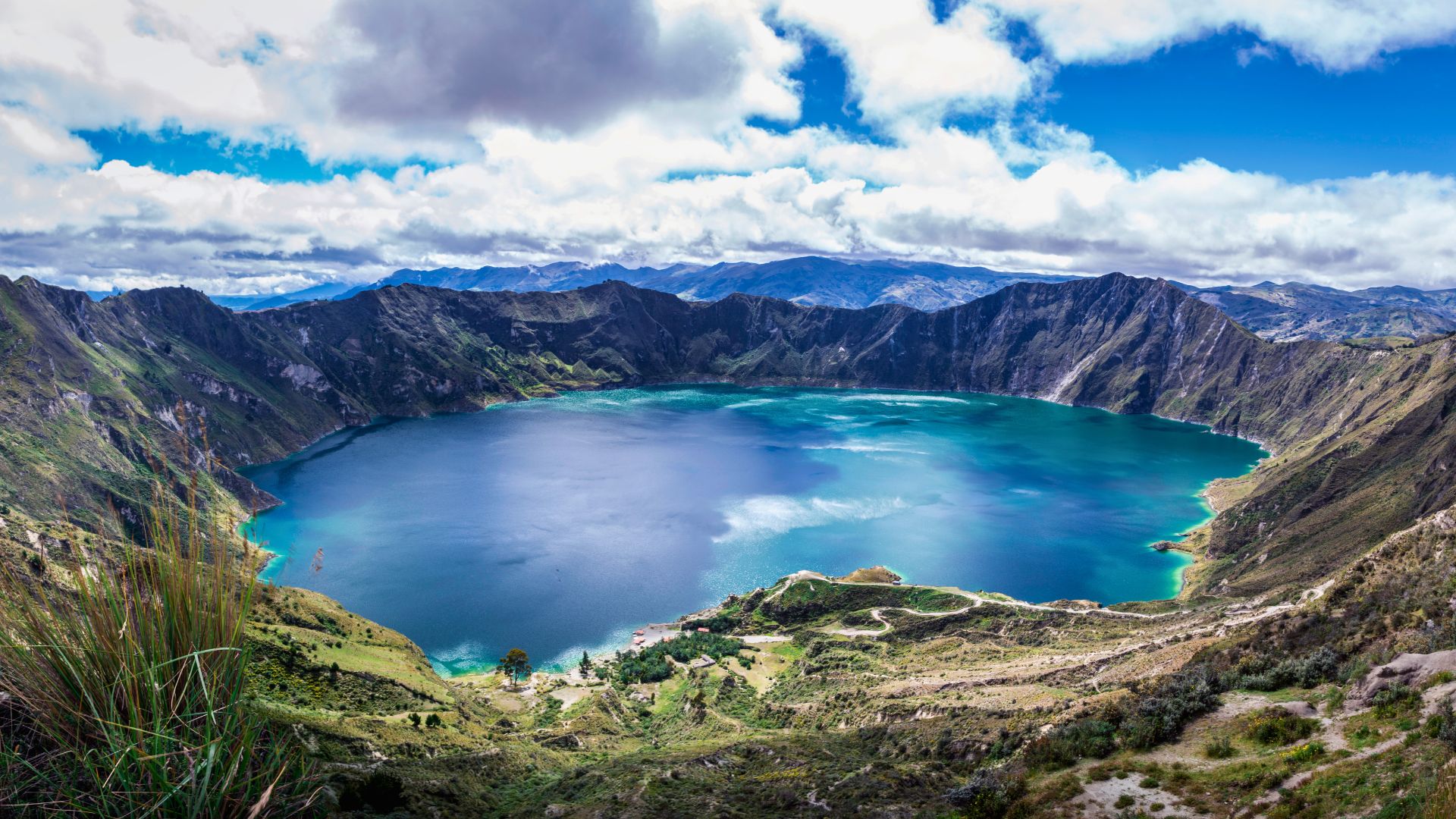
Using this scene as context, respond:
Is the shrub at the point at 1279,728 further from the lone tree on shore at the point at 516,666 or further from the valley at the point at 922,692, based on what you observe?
the lone tree on shore at the point at 516,666

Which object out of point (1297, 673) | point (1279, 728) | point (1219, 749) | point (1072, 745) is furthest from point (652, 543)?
point (1279, 728)

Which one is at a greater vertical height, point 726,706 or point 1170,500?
point 1170,500

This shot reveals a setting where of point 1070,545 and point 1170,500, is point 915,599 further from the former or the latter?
point 1170,500

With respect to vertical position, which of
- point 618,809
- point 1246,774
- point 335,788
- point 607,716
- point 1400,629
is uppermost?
point 1400,629

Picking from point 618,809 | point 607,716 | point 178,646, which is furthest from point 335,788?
point 607,716

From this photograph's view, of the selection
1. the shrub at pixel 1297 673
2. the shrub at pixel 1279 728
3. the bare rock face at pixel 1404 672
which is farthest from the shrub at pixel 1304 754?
the shrub at pixel 1297 673

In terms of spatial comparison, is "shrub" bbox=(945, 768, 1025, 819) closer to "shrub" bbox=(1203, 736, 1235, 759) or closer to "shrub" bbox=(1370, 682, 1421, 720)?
"shrub" bbox=(1203, 736, 1235, 759)

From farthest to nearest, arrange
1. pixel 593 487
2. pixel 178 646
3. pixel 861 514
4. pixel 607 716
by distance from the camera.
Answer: pixel 593 487 → pixel 861 514 → pixel 607 716 → pixel 178 646
